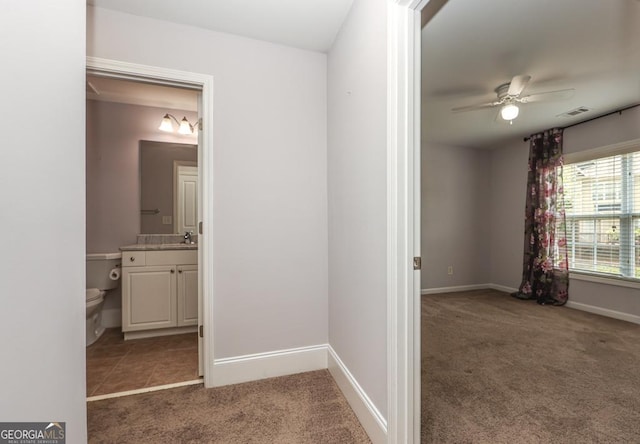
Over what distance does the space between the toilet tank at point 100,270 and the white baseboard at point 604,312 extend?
5559 millimetres

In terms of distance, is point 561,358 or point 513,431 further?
point 561,358

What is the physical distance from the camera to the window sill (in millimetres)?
3243

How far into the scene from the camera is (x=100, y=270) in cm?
280

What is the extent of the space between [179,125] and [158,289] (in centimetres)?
181

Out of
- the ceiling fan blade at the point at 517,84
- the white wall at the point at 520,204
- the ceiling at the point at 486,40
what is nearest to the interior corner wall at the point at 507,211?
the white wall at the point at 520,204

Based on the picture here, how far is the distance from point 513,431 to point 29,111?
2.38 m

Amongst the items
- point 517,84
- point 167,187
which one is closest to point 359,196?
point 517,84

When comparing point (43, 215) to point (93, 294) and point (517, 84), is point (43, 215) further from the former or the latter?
point (517, 84)

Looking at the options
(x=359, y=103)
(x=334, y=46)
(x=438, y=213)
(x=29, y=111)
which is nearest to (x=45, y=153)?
(x=29, y=111)

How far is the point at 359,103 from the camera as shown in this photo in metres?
1.61

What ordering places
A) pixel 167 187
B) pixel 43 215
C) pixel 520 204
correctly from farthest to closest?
pixel 520 204 → pixel 167 187 → pixel 43 215

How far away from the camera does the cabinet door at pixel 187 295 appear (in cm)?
276

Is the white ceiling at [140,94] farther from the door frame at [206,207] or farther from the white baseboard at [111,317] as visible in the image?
the white baseboard at [111,317]

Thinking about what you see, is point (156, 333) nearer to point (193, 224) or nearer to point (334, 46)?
point (193, 224)
